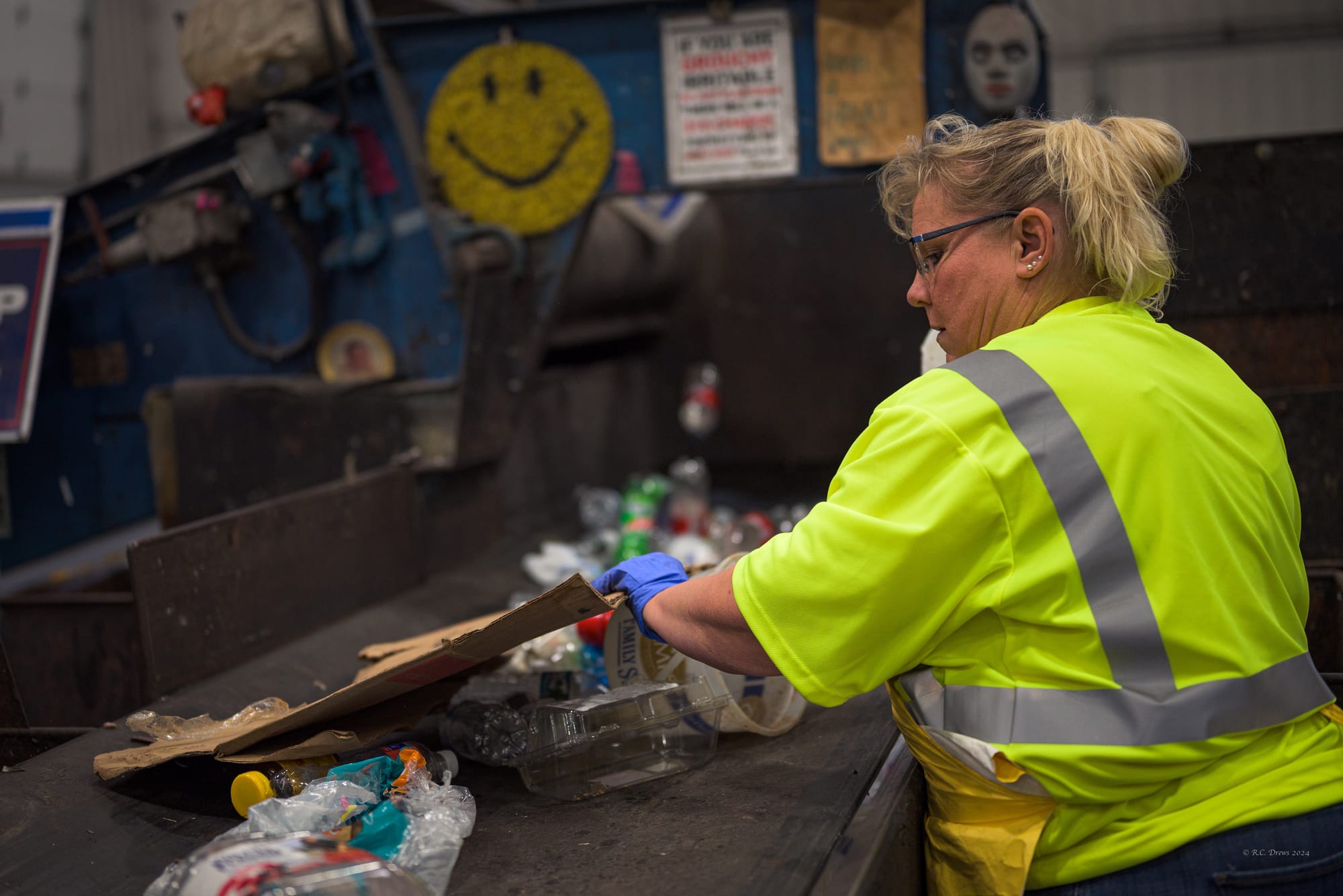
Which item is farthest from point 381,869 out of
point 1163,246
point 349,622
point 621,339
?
point 621,339

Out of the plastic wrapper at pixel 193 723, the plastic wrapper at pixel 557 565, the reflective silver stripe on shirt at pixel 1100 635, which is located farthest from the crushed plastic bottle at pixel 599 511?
the reflective silver stripe on shirt at pixel 1100 635

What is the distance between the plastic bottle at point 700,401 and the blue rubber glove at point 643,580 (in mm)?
4138

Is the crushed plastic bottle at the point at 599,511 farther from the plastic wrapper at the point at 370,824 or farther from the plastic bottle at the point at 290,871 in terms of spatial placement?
the plastic bottle at the point at 290,871

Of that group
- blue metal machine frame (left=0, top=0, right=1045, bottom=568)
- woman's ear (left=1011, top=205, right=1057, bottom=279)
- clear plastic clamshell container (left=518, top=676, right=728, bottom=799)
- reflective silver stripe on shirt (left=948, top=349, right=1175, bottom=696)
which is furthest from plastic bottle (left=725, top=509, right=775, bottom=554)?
reflective silver stripe on shirt (left=948, top=349, right=1175, bottom=696)

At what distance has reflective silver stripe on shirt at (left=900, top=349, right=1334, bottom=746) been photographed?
1467 millimetres

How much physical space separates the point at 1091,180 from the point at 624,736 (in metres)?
1.28

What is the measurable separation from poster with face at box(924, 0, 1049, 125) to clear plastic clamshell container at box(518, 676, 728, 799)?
6.61 ft

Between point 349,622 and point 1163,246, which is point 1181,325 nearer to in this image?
point 1163,246

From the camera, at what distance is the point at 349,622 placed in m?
3.27

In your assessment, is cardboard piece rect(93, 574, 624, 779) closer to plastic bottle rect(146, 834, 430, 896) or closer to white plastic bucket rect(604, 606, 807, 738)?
white plastic bucket rect(604, 606, 807, 738)

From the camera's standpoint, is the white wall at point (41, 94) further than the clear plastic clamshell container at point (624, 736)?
Yes

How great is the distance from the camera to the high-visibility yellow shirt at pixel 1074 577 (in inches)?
57.8

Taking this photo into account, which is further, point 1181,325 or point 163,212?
point 163,212

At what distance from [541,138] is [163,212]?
1.36m
